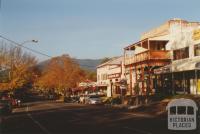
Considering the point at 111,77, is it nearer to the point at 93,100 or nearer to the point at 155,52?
the point at 93,100

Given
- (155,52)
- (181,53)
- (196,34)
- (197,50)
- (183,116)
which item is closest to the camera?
(183,116)

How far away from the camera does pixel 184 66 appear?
4759 cm

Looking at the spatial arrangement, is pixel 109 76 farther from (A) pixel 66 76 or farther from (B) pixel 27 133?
(B) pixel 27 133

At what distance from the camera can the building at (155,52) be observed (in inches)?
2192

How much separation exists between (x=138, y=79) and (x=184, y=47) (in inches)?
656

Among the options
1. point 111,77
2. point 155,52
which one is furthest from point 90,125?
point 111,77

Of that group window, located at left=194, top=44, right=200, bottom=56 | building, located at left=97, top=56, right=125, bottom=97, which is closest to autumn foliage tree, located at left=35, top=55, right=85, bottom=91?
building, located at left=97, top=56, right=125, bottom=97

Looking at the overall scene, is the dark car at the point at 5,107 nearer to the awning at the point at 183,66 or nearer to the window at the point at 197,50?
the awning at the point at 183,66

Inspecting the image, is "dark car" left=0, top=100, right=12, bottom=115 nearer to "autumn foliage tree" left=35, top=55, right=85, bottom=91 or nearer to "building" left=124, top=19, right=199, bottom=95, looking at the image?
"building" left=124, top=19, right=199, bottom=95

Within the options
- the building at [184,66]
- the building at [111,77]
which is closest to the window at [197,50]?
the building at [184,66]

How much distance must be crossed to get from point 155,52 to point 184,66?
1229 centimetres

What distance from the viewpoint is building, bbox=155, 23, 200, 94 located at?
1870 inches

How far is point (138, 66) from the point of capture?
2584 inches

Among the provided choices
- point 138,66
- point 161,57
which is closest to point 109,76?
point 138,66
